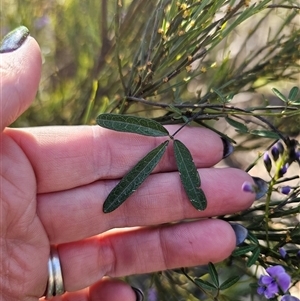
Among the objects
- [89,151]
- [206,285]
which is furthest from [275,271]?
[89,151]

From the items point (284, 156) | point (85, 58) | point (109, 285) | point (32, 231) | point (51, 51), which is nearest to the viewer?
point (284, 156)

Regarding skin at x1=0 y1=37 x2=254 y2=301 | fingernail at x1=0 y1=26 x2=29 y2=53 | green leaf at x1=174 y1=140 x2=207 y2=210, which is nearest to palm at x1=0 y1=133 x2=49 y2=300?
skin at x1=0 y1=37 x2=254 y2=301

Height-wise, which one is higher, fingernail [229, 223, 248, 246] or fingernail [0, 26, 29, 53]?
fingernail [0, 26, 29, 53]

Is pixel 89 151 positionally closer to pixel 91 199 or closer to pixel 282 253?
pixel 91 199

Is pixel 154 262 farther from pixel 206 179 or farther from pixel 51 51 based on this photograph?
pixel 51 51

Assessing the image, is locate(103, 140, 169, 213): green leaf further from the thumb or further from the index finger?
the thumb

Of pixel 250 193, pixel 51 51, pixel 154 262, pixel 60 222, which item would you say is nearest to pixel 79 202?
pixel 60 222
